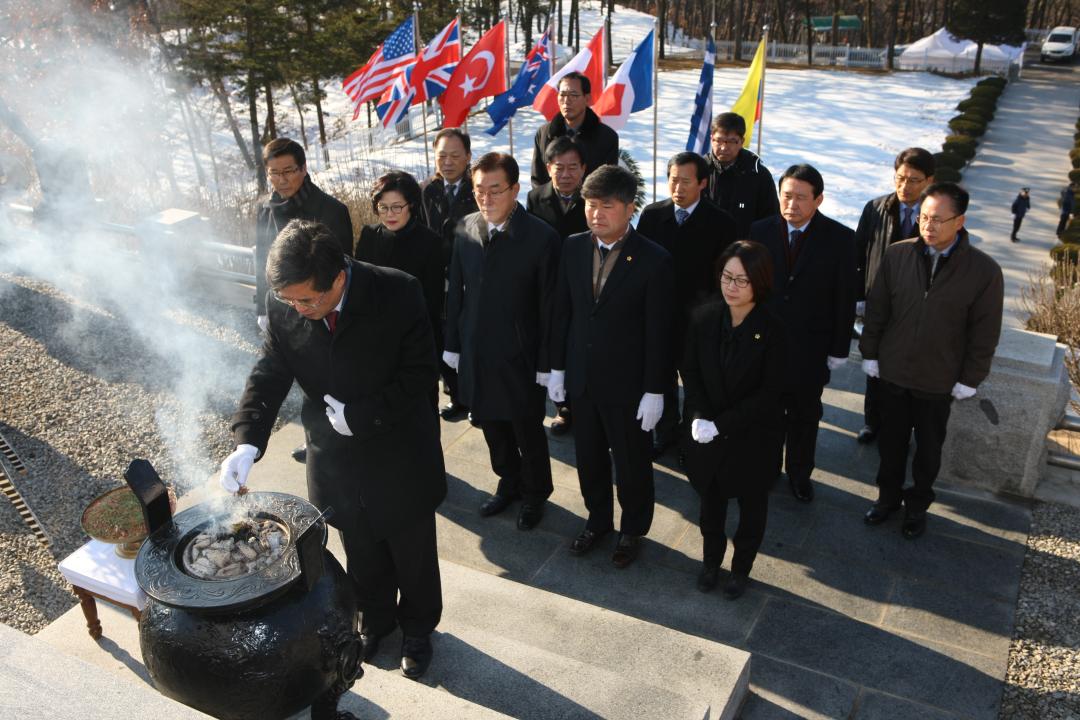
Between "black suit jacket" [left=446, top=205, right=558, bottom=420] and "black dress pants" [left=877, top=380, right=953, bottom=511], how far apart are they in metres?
Answer: 1.87

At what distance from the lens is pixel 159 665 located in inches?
111

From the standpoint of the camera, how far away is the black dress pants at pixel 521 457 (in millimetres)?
4902

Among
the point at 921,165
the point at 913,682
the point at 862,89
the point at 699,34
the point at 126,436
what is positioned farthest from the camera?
the point at 699,34

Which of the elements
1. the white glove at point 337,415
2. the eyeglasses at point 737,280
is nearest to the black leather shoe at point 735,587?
the eyeglasses at point 737,280

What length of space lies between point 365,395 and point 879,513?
9.88 ft

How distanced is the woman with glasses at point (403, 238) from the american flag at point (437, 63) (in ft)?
14.1

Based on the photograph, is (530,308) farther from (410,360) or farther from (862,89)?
(862,89)

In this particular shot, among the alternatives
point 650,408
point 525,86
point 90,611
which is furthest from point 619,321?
point 525,86

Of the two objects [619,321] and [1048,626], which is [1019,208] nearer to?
[1048,626]

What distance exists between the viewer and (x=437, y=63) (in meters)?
9.35

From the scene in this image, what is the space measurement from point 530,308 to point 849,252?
1.71 m

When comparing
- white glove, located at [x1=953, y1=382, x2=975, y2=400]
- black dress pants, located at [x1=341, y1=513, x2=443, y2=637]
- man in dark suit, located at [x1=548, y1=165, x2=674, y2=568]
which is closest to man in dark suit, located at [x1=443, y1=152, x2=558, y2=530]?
man in dark suit, located at [x1=548, y1=165, x2=674, y2=568]

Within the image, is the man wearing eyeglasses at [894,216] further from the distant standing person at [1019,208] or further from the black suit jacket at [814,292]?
the distant standing person at [1019,208]

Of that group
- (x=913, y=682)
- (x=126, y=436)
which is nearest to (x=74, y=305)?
(x=126, y=436)
